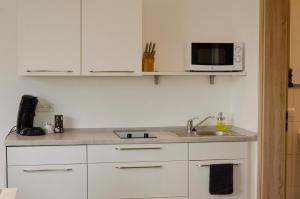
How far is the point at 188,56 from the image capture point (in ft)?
11.7

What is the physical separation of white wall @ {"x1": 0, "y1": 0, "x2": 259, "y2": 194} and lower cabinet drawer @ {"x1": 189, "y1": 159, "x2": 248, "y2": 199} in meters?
0.37

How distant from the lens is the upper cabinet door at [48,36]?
3238 mm

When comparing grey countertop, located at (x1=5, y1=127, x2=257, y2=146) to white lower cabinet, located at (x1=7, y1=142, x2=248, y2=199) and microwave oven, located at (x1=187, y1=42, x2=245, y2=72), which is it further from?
microwave oven, located at (x1=187, y1=42, x2=245, y2=72)

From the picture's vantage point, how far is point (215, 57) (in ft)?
11.7

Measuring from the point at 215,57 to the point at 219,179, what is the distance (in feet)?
3.43

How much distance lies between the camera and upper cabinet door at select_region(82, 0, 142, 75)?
3307 mm

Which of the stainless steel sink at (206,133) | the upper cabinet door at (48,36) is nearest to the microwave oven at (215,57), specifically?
the stainless steel sink at (206,133)

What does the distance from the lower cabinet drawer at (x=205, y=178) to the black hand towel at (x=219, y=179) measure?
0.04m

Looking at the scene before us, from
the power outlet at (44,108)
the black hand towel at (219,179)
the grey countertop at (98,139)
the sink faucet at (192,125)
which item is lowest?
the black hand towel at (219,179)

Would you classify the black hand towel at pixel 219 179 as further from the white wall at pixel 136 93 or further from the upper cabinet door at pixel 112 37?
the upper cabinet door at pixel 112 37

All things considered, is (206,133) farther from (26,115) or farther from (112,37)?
(26,115)

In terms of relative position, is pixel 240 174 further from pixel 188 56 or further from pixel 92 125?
pixel 92 125

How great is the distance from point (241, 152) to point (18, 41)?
1.98m

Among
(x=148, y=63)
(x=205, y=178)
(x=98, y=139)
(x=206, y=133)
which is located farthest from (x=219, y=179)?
(x=148, y=63)
